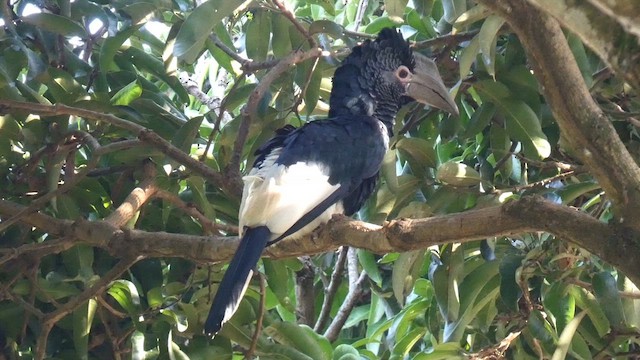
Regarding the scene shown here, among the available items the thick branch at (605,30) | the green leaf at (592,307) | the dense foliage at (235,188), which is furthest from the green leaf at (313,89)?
the thick branch at (605,30)

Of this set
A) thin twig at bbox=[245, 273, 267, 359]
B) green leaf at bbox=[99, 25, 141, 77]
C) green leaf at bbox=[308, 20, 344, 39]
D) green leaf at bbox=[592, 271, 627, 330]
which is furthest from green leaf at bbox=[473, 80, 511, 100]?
green leaf at bbox=[99, 25, 141, 77]

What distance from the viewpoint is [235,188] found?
228cm

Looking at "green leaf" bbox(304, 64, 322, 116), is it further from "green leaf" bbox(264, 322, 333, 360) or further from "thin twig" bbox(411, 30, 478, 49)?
"green leaf" bbox(264, 322, 333, 360)

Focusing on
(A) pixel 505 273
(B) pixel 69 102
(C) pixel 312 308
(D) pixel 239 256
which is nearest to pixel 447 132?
(A) pixel 505 273

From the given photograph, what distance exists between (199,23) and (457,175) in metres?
0.71

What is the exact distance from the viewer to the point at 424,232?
5.33ft

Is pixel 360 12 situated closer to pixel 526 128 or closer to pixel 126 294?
pixel 526 128

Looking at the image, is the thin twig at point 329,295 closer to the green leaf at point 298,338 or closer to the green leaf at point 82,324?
the green leaf at point 298,338

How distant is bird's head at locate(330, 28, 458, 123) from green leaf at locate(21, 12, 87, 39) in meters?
0.78

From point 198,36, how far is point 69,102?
41 cm

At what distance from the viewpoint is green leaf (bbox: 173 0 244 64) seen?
7.15 ft

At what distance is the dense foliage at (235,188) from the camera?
2109mm

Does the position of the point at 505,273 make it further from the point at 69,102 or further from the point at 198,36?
the point at 69,102

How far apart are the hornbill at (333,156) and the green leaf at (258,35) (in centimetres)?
24
